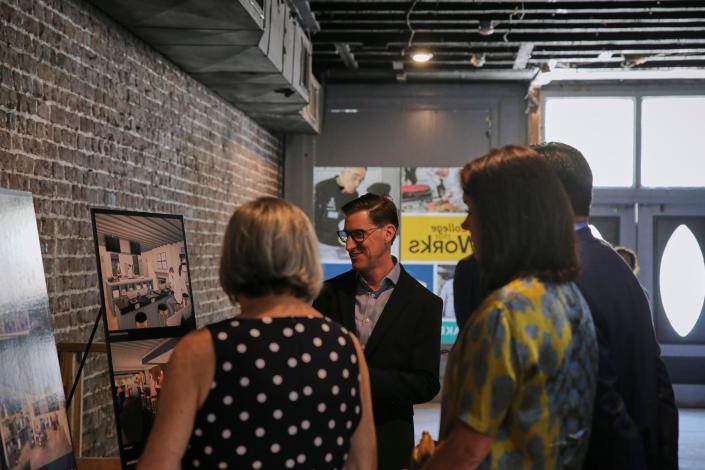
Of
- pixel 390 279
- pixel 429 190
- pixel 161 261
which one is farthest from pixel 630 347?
pixel 429 190

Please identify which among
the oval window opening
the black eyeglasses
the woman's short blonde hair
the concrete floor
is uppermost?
the woman's short blonde hair

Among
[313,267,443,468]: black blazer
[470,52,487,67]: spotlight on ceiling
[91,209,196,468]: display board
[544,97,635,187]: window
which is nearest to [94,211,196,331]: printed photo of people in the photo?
[91,209,196,468]: display board

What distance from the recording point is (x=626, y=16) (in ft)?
23.4

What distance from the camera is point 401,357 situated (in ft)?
10.5

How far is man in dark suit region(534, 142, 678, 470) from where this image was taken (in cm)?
222

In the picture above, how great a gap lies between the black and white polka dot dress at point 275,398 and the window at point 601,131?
822 cm

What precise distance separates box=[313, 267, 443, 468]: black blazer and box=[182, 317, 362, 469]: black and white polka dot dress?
1.09 metres

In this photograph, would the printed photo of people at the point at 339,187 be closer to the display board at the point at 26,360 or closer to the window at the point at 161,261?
the window at the point at 161,261

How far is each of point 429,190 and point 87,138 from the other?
5.69m

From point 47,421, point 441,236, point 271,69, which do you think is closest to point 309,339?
point 47,421

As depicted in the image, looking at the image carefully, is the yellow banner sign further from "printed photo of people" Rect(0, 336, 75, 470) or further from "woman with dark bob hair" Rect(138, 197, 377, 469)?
"woman with dark bob hair" Rect(138, 197, 377, 469)

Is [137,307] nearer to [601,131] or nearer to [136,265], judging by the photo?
[136,265]

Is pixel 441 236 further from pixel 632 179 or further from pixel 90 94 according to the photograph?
pixel 90 94

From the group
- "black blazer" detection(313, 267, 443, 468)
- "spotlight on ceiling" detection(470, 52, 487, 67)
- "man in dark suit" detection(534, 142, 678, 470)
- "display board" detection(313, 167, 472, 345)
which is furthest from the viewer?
"display board" detection(313, 167, 472, 345)
